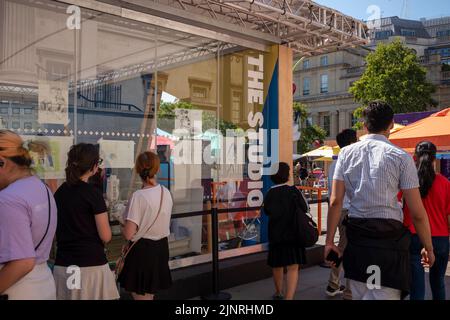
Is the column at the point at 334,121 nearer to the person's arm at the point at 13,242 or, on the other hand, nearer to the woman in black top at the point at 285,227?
the woman in black top at the point at 285,227

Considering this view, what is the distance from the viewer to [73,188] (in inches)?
124

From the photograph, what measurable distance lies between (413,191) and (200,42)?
5380 millimetres

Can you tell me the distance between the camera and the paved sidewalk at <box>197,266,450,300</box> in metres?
5.68

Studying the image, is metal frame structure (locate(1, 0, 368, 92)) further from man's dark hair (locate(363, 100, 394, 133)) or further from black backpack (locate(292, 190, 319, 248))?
man's dark hair (locate(363, 100, 394, 133))

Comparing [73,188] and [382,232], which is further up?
[73,188]

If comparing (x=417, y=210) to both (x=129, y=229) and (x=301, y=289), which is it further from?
(x=301, y=289)

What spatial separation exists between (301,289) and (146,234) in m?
3.08

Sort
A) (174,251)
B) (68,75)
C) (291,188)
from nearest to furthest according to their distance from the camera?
1. (291,188)
2. (174,251)
3. (68,75)

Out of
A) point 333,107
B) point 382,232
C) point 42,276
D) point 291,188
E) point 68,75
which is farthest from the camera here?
point 333,107

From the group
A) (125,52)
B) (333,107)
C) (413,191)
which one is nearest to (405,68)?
(333,107)

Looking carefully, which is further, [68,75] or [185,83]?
[185,83]

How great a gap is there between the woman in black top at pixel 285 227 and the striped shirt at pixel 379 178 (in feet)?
6.12

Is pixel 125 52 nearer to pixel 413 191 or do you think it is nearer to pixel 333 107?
pixel 413 191

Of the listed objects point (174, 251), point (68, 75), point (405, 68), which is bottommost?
point (174, 251)
